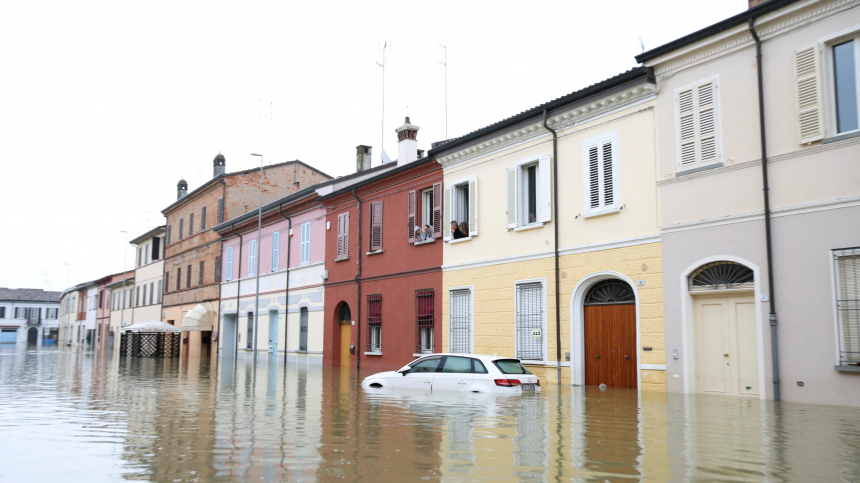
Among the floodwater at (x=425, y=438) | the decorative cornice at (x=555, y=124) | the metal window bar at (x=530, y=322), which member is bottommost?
the floodwater at (x=425, y=438)

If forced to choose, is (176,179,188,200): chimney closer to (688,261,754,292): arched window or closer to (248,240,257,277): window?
(248,240,257,277): window

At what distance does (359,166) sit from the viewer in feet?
116

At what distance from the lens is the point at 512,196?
19.8 m

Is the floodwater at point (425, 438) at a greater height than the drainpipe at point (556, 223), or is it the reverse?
the drainpipe at point (556, 223)

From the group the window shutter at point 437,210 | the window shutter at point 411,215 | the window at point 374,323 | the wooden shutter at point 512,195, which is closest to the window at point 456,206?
the window shutter at point 437,210

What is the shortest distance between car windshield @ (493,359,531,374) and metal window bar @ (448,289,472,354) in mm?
6393

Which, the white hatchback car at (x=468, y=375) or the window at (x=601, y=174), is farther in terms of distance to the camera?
the window at (x=601, y=174)

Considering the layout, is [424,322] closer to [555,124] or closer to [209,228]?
[555,124]

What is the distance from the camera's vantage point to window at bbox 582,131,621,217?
16859 mm

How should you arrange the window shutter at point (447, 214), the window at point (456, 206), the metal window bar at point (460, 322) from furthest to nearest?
the window shutter at point (447, 214), the window at point (456, 206), the metal window bar at point (460, 322)

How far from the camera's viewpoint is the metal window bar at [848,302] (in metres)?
12.1

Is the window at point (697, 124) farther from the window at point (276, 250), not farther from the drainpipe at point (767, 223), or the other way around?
the window at point (276, 250)

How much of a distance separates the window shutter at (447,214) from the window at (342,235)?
22.1 feet

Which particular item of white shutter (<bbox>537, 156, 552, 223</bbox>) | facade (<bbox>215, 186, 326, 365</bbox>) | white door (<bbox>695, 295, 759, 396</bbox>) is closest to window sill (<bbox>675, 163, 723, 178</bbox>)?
white door (<bbox>695, 295, 759, 396</bbox>)
